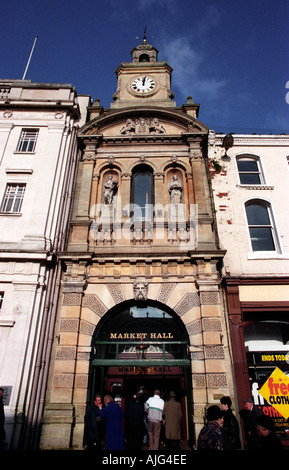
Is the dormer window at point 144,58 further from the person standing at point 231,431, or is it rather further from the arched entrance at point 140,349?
the person standing at point 231,431

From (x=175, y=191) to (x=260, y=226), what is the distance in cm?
415

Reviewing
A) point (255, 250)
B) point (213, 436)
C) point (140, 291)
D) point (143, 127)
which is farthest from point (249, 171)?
point (213, 436)

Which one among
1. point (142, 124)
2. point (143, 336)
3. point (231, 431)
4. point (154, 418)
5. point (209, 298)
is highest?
point (142, 124)

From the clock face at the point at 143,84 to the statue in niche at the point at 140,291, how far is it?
39.2 feet

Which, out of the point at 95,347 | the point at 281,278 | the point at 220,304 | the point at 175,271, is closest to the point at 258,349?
the point at 220,304

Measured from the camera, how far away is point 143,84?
18438mm

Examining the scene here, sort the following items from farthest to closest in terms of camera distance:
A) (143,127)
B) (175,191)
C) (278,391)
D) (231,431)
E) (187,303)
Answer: (143,127) < (175,191) < (187,303) < (278,391) < (231,431)

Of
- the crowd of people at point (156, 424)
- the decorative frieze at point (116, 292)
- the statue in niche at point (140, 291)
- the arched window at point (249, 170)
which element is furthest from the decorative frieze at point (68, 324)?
the arched window at point (249, 170)

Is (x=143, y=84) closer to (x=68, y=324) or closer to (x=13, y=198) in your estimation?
(x=13, y=198)

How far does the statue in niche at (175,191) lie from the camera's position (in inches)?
559

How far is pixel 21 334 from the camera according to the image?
10.8 m

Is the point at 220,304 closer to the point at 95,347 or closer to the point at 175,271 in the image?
the point at 175,271

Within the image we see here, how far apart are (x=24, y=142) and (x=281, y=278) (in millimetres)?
13407

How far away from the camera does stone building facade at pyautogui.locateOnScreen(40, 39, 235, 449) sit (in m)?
10.7
